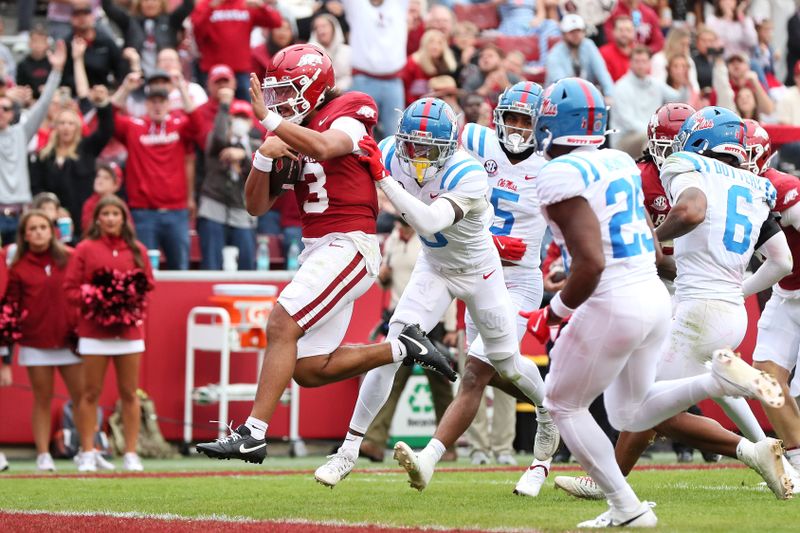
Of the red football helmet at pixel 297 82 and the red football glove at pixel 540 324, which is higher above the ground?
the red football helmet at pixel 297 82

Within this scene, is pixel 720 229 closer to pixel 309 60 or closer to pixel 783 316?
pixel 783 316

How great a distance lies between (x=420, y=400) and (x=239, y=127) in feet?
9.72

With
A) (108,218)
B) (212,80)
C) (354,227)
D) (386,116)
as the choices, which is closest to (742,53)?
(386,116)

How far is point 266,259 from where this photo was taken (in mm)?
12289

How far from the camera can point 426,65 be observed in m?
14.3

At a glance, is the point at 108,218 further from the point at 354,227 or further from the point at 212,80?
the point at 354,227

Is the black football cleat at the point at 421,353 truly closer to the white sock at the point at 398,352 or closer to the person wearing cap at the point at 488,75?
the white sock at the point at 398,352

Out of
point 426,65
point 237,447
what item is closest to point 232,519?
point 237,447

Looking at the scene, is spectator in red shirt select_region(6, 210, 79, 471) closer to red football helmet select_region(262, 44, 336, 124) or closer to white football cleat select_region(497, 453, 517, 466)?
white football cleat select_region(497, 453, 517, 466)

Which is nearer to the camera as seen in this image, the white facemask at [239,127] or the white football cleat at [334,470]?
the white football cleat at [334,470]

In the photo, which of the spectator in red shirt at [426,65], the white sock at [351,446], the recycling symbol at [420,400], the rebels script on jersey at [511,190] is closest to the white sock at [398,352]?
the white sock at [351,446]

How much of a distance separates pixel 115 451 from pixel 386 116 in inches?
174

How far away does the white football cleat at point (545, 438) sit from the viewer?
759 cm

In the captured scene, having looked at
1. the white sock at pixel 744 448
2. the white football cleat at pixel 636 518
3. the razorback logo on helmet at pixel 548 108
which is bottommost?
the white football cleat at pixel 636 518
